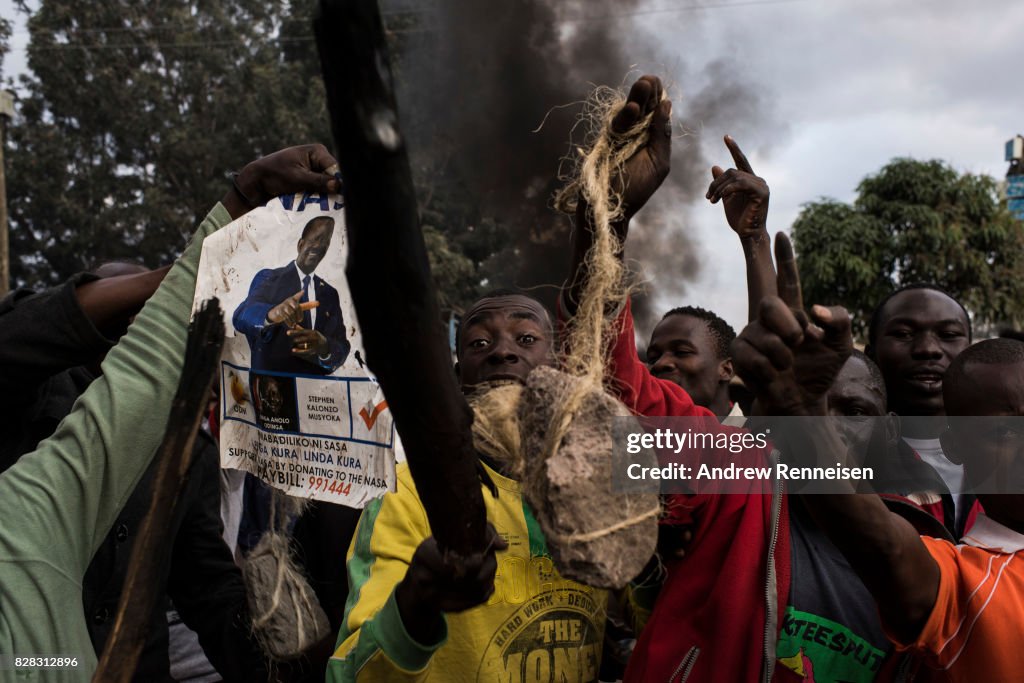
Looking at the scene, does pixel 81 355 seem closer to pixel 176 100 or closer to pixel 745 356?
pixel 745 356

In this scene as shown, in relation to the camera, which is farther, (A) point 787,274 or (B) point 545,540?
(B) point 545,540

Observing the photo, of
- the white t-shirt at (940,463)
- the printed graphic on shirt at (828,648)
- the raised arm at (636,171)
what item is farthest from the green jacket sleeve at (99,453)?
the white t-shirt at (940,463)

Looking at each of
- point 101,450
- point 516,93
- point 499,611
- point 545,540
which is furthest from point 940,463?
point 516,93

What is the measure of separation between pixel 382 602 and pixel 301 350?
2.06 feet

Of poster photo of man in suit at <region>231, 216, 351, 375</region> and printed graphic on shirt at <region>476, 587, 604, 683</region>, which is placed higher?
poster photo of man in suit at <region>231, 216, 351, 375</region>

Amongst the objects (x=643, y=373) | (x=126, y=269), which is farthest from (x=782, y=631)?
(x=126, y=269)

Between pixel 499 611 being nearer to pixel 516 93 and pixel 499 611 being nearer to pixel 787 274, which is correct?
pixel 787 274

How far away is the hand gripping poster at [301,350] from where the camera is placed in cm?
154

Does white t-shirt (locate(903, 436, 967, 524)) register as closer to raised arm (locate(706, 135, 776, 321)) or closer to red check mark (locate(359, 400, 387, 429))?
raised arm (locate(706, 135, 776, 321))

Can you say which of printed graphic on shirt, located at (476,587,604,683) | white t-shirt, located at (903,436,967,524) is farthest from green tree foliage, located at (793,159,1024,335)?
printed graphic on shirt, located at (476,587,604,683)

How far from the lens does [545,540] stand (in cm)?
155

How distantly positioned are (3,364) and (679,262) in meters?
6.18

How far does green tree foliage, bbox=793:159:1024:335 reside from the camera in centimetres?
1409

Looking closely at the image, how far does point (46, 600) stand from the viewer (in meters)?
1.37
